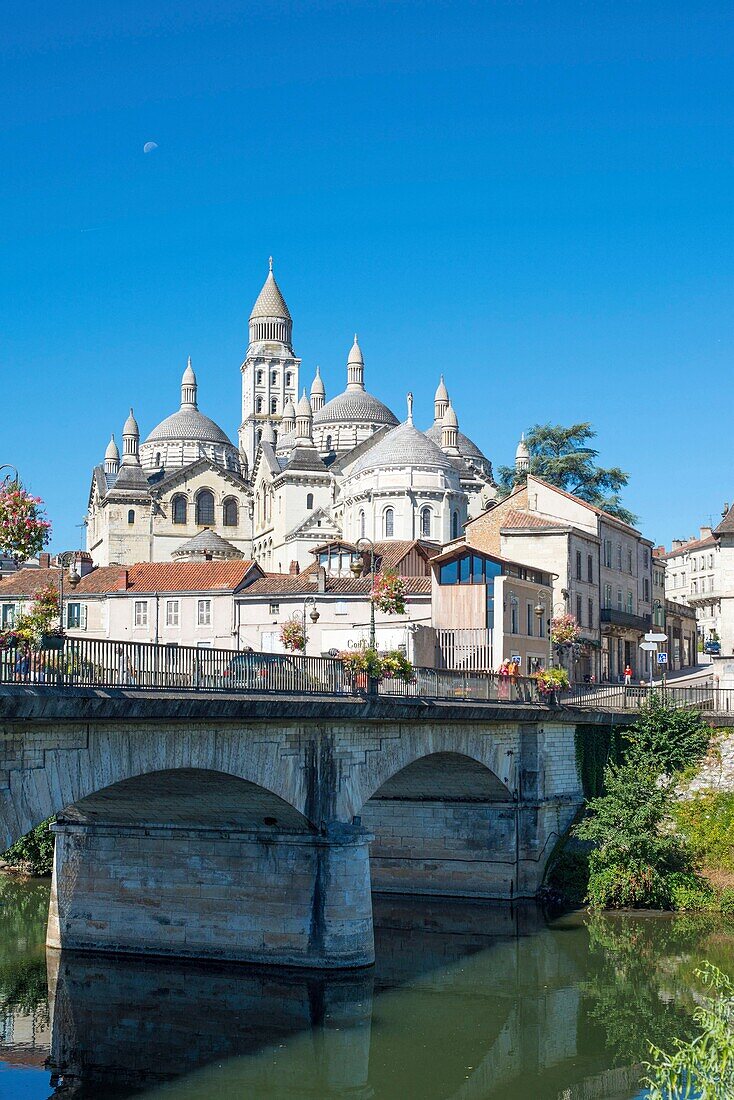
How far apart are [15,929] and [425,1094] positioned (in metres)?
16.0

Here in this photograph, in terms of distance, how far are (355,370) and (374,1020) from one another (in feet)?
414

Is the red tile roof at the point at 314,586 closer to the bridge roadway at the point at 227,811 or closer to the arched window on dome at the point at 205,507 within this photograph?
the bridge roadway at the point at 227,811

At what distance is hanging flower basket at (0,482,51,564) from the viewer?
20.5 metres

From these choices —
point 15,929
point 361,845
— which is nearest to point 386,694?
point 361,845

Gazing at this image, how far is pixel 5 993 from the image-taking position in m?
29.2

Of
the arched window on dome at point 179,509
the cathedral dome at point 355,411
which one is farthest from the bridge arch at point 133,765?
the cathedral dome at point 355,411

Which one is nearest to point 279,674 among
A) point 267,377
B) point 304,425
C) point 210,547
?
point 210,547

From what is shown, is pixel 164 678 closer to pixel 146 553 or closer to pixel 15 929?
pixel 15 929

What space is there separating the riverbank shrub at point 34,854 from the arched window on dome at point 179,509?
8013cm

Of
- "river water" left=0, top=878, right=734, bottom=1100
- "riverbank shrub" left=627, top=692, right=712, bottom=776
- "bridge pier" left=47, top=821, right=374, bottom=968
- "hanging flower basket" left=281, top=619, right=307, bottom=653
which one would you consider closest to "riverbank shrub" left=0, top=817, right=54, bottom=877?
"river water" left=0, top=878, right=734, bottom=1100

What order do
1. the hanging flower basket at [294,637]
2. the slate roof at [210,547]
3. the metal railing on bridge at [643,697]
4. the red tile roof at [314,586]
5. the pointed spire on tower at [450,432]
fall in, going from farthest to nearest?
the pointed spire on tower at [450,432], the slate roof at [210,547], the red tile roof at [314,586], the metal railing on bridge at [643,697], the hanging flower basket at [294,637]

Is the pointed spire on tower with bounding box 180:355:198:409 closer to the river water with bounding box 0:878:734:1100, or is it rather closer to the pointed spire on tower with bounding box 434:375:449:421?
the pointed spire on tower with bounding box 434:375:449:421

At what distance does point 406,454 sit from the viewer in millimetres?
103000

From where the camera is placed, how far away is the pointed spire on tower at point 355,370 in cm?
14912
